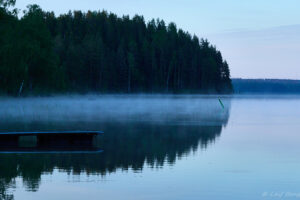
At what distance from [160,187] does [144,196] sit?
Result: 4.36ft

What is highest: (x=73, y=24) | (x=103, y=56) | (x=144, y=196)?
(x=73, y=24)

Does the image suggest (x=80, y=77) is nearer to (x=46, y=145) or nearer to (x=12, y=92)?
(x=12, y=92)

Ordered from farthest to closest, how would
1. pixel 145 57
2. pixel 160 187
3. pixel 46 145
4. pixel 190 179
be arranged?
pixel 145 57
pixel 46 145
pixel 190 179
pixel 160 187

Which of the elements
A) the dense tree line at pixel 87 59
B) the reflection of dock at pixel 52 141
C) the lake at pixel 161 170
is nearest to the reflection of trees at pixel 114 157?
the lake at pixel 161 170

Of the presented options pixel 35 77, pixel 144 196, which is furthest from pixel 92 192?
pixel 35 77

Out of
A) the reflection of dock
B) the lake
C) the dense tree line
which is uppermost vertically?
the dense tree line

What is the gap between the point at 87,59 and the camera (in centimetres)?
14900

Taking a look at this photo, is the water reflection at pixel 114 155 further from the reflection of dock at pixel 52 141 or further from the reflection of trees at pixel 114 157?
the reflection of dock at pixel 52 141

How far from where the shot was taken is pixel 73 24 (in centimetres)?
18462

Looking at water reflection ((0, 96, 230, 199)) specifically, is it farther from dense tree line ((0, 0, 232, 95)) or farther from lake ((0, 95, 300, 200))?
dense tree line ((0, 0, 232, 95))

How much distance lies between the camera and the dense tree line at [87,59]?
262 ft

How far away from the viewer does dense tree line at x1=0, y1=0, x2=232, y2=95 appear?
262ft

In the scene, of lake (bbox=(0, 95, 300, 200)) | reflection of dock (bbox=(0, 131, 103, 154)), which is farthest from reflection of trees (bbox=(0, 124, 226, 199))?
reflection of dock (bbox=(0, 131, 103, 154))

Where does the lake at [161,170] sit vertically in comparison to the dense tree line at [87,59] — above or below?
below
